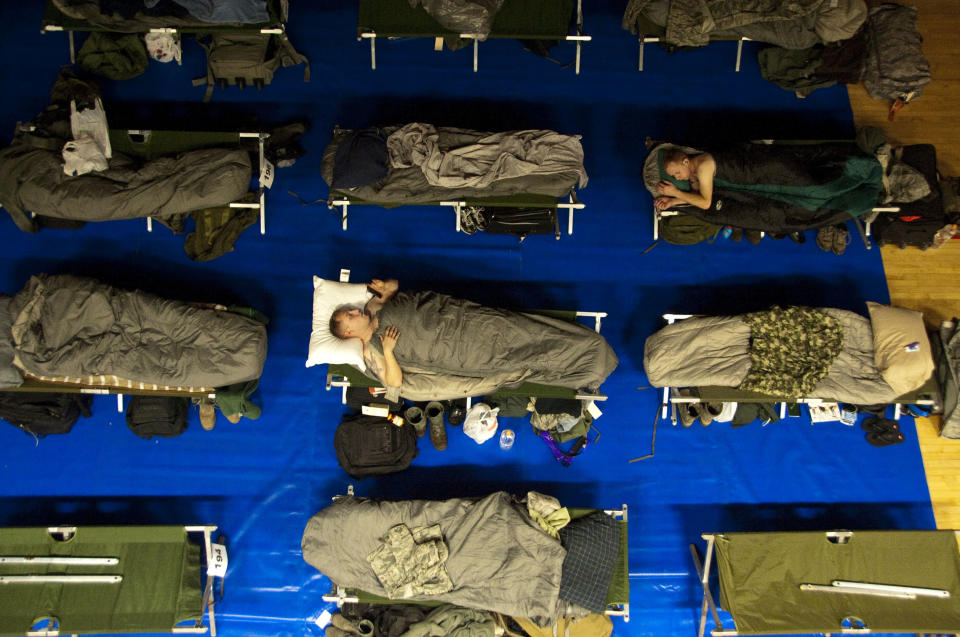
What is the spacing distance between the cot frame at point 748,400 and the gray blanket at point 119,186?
3242 millimetres

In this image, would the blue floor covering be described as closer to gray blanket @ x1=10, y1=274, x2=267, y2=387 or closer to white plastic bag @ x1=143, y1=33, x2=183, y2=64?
white plastic bag @ x1=143, y1=33, x2=183, y2=64

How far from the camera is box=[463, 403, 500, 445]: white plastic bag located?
468cm

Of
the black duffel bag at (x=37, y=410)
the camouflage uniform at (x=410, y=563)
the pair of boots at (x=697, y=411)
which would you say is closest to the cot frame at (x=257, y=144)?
the black duffel bag at (x=37, y=410)

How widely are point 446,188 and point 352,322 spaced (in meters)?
1.15

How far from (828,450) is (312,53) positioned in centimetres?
499

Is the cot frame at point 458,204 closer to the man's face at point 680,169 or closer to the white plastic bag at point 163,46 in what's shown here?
the man's face at point 680,169

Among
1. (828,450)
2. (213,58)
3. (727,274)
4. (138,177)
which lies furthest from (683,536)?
(213,58)

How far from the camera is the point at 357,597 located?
435 cm

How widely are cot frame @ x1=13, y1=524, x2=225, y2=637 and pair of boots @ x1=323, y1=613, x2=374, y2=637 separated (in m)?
0.82

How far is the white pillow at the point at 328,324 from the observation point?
4.37 metres

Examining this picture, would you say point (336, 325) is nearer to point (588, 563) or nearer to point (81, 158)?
point (81, 158)

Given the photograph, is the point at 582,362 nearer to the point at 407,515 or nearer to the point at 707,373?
the point at 707,373

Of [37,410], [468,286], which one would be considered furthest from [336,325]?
[37,410]

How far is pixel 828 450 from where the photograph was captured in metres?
4.83
